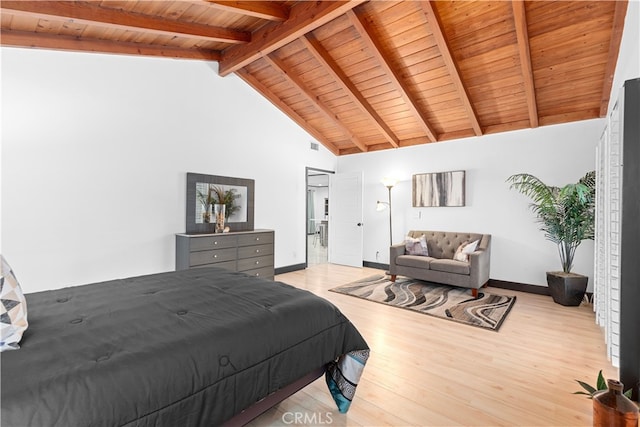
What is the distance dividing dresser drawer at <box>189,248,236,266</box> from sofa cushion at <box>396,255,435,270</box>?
263 centimetres

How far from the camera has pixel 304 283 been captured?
504cm

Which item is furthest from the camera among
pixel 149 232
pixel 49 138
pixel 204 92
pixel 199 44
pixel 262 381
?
pixel 204 92

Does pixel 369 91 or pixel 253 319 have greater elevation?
pixel 369 91

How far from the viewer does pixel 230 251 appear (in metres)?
4.38

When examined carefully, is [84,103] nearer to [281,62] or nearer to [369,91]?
[281,62]

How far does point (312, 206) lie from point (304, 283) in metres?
8.58

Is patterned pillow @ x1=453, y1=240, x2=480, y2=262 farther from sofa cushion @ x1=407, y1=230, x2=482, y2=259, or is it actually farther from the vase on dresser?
the vase on dresser

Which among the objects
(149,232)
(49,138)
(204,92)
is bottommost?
(149,232)

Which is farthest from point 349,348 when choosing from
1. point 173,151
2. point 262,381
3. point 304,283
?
point 173,151

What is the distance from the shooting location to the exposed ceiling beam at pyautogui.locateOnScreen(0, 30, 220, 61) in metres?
3.03

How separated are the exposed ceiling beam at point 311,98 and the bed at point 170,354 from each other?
12.2 feet

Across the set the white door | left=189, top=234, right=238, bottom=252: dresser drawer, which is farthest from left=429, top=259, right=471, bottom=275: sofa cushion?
left=189, top=234, right=238, bottom=252: dresser drawer

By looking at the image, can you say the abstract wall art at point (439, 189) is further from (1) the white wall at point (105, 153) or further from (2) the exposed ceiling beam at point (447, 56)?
(1) the white wall at point (105, 153)

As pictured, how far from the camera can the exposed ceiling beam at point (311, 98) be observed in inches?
180
